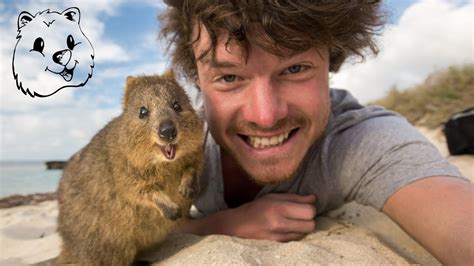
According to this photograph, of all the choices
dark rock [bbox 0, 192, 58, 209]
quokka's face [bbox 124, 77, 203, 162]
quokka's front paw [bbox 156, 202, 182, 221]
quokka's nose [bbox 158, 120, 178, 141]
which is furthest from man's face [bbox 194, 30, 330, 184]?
dark rock [bbox 0, 192, 58, 209]

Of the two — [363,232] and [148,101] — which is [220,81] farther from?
[363,232]

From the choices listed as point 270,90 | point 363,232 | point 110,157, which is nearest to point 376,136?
point 363,232

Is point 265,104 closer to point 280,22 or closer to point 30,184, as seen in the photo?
point 280,22

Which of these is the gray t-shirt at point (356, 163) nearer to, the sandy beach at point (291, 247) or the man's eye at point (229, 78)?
the sandy beach at point (291, 247)

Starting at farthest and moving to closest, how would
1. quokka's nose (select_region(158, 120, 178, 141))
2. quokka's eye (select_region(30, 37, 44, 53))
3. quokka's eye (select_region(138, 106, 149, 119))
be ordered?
1. quokka's eye (select_region(30, 37, 44, 53))
2. quokka's eye (select_region(138, 106, 149, 119))
3. quokka's nose (select_region(158, 120, 178, 141))

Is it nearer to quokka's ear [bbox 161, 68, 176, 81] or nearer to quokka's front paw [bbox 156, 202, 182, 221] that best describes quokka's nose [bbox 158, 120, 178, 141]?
quokka's front paw [bbox 156, 202, 182, 221]

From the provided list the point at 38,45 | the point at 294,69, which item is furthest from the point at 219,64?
the point at 38,45

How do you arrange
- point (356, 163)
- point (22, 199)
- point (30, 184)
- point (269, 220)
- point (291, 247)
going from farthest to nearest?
1. point (30, 184)
2. point (22, 199)
3. point (356, 163)
4. point (269, 220)
5. point (291, 247)
